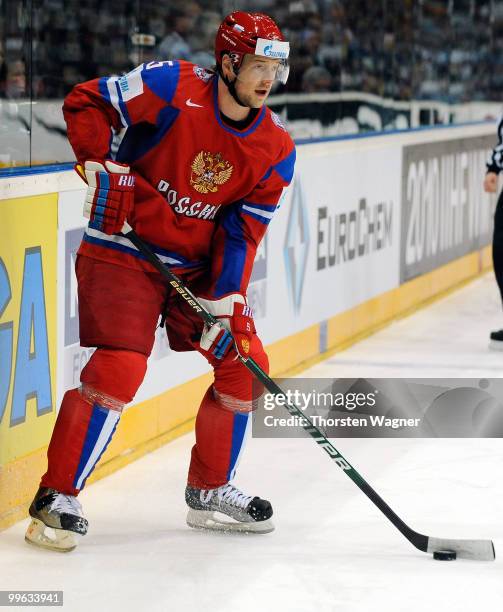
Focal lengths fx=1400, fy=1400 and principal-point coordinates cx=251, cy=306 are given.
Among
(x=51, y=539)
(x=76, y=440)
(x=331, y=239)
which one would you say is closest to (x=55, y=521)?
(x=51, y=539)

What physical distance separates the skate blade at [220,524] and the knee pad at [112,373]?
0.43m

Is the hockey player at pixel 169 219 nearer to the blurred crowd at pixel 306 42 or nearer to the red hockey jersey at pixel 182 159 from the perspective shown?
the red hockey jersey at pixel 182 159

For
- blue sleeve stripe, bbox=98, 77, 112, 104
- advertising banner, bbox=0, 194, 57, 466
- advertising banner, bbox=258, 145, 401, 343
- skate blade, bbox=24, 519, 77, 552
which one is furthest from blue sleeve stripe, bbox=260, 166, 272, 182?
advertising banner, bbox=258, 145, 401, 343

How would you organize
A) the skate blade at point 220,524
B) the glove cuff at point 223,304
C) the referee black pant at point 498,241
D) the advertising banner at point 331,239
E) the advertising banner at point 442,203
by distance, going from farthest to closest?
the advertising banner at point 442,203 < the referee black pant at point 498,241 < the advertising banner at point 331,239 < the skate blade at point 220,524 < the glove cuff at point 223,304

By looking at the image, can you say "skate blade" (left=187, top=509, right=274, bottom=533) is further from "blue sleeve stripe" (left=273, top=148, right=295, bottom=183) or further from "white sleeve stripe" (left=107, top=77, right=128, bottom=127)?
"white sleeve stripe" (left=107, top=77, right=128, bottom=127)

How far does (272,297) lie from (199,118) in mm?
2040

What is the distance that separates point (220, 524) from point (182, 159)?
93 cm

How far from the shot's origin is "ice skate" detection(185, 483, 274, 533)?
351 cm

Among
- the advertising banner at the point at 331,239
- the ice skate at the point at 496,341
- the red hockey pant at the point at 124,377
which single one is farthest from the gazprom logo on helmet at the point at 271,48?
the ice skate at the point at 496,341

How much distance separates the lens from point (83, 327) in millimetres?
3342

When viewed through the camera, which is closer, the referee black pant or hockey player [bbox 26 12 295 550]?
hockey player [bbox 26 12 295 550]

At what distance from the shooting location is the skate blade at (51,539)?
3256 mm

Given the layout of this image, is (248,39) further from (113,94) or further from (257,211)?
(257,211)

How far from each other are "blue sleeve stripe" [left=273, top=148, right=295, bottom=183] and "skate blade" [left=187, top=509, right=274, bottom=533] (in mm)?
860
